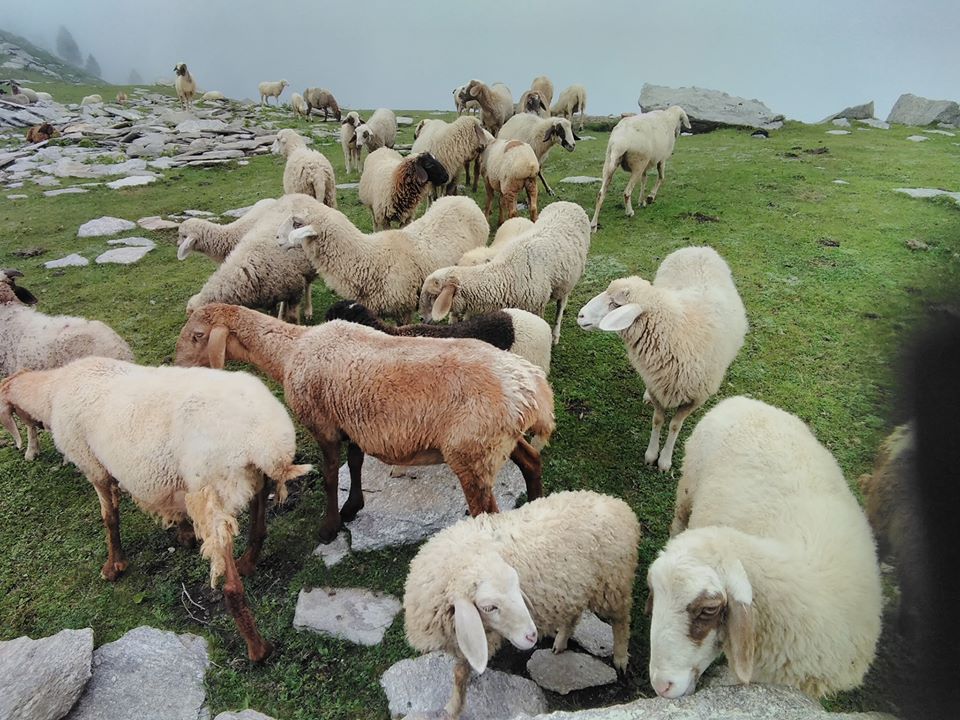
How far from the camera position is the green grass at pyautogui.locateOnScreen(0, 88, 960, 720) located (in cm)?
312

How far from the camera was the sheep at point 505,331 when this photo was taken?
468 cm

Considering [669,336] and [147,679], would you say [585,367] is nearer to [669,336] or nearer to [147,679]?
[669,336]

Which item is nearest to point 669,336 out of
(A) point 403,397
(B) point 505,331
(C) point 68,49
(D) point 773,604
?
(B) point 505,331

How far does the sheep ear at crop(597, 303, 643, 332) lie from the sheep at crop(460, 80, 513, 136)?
11785mm

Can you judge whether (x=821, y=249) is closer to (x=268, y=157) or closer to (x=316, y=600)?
(x=316, y=600)

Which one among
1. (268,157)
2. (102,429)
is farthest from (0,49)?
(102,429)

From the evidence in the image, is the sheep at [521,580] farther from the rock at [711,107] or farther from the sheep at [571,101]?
the rock at [711,107]

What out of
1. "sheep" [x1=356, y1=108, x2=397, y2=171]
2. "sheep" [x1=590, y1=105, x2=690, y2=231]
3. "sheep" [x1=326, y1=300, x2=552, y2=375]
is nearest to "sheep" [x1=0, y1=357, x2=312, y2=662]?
"sheep" [x1=326, y1=300, x2=552, y2=375]

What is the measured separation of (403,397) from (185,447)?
1.34 m

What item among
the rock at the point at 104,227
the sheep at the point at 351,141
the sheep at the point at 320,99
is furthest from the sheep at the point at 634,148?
the sheep at the point at 320,99

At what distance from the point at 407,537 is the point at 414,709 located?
4.01 ft

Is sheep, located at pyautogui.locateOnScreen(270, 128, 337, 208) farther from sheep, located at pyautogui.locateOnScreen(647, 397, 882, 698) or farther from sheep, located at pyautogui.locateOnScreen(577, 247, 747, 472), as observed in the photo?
→ sheep, located at pyautogui.locateOnScreen(647, 397, 882, 698)

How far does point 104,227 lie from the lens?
1056cm

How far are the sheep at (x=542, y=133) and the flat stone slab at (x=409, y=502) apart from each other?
8.64 metres
